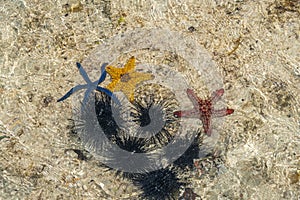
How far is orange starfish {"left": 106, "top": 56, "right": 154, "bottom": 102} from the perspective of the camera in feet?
20.4

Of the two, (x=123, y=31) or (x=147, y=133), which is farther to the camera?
(x=123, y=31)

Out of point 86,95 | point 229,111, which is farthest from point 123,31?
point 229,111

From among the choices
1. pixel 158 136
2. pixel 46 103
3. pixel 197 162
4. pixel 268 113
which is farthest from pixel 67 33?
pixel 268 113

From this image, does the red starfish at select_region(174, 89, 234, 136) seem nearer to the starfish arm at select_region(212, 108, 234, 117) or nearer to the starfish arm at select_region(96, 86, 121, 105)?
the starfish arm at select_region(212, 108, 234, 117)

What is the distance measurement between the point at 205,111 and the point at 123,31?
6.13 feet

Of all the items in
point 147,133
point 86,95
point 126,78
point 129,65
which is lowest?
point 147,133

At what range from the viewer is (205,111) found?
6.25 metres

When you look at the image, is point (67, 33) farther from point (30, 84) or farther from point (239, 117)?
point (239, 117)

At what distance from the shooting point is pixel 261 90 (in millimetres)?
6438

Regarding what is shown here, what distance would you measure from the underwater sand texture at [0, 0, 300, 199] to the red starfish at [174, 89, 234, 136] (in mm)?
187

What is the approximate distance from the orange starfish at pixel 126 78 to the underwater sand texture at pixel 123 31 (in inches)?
25.0

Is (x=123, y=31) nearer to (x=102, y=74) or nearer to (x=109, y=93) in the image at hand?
(x=102, y=74)

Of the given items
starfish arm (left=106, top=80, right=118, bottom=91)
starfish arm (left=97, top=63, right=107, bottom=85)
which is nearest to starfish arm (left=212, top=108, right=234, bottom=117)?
starfish arm (left=106, top=80, right=118, bottom=91)

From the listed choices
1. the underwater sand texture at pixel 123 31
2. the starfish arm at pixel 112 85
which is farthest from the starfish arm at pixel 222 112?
the starfish arm at pixel 112 85
